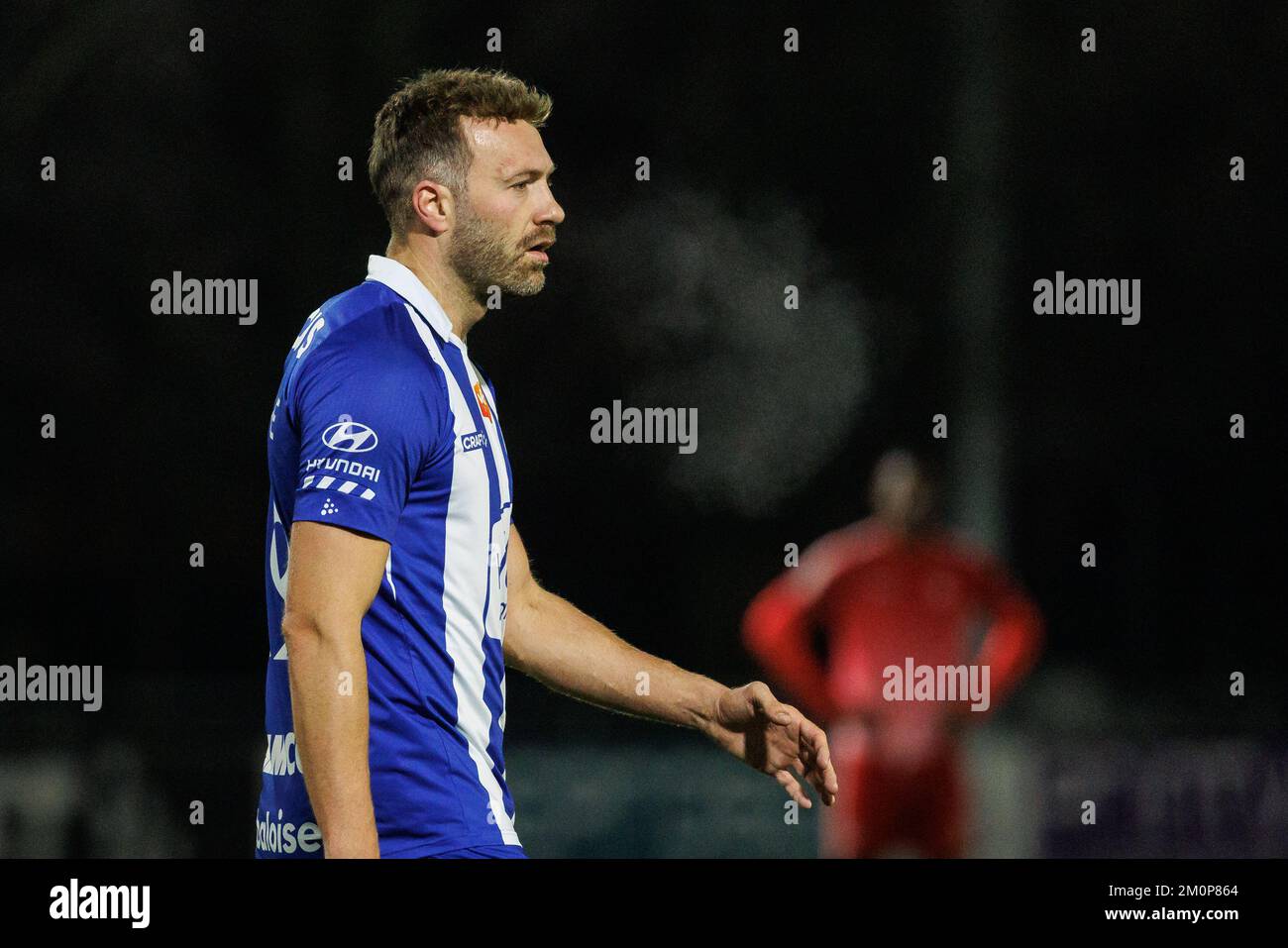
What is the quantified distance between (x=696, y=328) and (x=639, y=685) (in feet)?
21.7

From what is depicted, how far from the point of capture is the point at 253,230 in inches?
385

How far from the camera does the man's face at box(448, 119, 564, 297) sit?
3363 millimetres

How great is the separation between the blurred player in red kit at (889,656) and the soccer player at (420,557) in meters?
2.96

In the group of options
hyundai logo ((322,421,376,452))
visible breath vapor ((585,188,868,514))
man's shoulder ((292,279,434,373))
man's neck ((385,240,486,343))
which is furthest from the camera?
visible breath vapor ((585,188,868,514))

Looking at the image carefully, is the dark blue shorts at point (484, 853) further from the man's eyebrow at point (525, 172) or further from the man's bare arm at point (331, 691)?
the man's eyebrow at point (525, 172)

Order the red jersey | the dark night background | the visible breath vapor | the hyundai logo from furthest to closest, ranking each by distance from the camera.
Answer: the visible breath vapor, the dark night background, the red jersey, the hyundai logo

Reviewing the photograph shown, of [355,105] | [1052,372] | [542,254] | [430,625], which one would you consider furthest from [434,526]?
[1052,372]

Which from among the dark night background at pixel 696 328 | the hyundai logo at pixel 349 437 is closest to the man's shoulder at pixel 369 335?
the hyundai logo at pixel 349 437

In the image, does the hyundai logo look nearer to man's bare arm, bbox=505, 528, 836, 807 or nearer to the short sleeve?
the short sleeve

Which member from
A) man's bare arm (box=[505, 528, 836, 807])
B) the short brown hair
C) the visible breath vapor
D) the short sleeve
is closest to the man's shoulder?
the short sleeve

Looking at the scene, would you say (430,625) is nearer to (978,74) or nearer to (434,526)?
(434,526)

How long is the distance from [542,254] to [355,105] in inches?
272

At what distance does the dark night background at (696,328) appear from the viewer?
9.29 m

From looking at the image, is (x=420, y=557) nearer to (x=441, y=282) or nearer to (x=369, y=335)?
(x=369, y=335)
